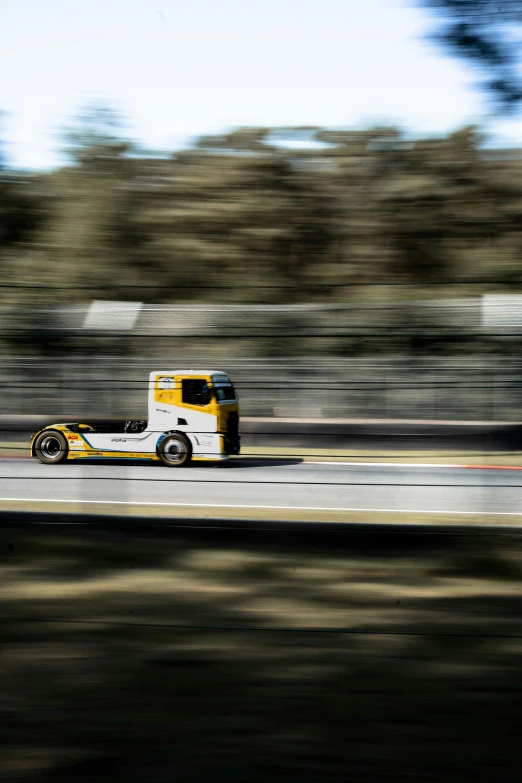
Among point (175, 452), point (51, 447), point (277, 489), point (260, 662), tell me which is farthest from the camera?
point (277, 489)

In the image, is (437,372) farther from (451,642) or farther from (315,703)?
(315,703)

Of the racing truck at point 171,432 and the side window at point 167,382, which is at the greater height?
the side window at point 167,382

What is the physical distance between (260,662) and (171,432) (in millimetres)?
6058

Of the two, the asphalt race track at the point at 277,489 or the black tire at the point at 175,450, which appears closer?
the asphalt race track at the point at 277,489

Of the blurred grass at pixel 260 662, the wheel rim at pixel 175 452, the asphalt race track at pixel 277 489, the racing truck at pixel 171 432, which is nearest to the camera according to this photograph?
the blurred grass at pixel 260 662

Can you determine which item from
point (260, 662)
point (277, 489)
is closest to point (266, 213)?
point (277, 489)

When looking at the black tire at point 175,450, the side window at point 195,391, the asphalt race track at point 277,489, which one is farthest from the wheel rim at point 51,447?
the side window at point 195,391

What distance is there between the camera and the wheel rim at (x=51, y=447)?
9817 millimetres

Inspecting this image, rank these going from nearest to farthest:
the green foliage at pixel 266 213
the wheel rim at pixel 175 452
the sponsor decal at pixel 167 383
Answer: the sponsor decal at pixel 167 383, the wheel rim at pixel 175 452, the green foliage at pixel 266 213

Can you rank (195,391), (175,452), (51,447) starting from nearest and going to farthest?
(195,391) < (175,452) < (51,447)

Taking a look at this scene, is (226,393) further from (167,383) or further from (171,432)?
(171,432)

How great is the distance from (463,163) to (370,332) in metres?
9.96

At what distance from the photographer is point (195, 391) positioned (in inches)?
335

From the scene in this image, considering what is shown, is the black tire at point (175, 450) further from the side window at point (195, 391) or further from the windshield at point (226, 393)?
the windshield at point (226, 393)
